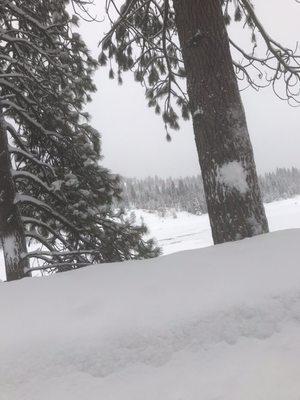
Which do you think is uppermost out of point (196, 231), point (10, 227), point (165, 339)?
point (10, 227)

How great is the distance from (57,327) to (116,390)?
0.48 m

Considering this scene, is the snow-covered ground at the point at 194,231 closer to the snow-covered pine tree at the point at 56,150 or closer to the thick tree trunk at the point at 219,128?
the snow-covered pine tree at the point at 56,150

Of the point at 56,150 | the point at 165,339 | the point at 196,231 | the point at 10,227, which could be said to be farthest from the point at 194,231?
the point at 165,339

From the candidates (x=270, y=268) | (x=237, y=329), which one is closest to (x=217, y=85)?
(x=270, y=268)

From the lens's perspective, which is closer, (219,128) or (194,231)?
(219,128)

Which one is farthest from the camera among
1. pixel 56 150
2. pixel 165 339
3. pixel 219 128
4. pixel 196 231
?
pixel 196 231

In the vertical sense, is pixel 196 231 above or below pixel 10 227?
below

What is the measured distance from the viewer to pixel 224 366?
78.5 inches

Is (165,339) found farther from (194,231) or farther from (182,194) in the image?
(182,194)

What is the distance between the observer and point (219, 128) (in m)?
3.79

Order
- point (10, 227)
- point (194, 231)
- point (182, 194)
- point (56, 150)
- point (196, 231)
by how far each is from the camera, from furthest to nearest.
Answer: point (182, 194), point (194, 231), point (196, 231), point (56, 150), point (10, 227)

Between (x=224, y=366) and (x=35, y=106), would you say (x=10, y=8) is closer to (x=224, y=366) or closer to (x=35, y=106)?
(x=35, y=106)

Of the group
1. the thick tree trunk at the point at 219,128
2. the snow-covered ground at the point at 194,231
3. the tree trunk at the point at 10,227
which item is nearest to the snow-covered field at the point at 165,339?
the thick tree trunk at the point at 219,128

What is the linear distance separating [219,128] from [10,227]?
10.1 feet
